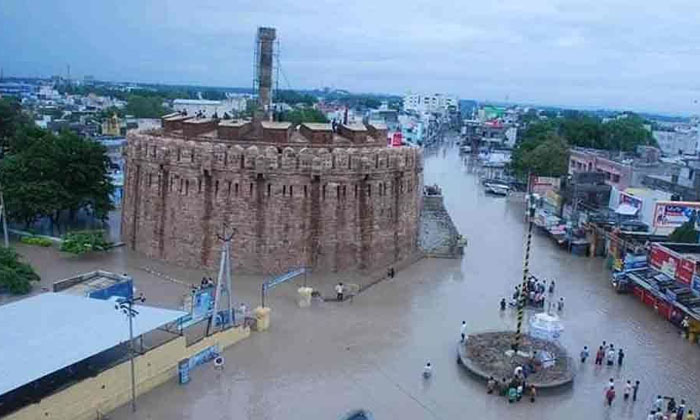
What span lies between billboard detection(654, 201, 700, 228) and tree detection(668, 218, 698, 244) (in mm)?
2253

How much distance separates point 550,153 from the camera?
61750 millimetres

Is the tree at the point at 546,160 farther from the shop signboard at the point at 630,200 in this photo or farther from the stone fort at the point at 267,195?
the stone fort at the point at 267,195

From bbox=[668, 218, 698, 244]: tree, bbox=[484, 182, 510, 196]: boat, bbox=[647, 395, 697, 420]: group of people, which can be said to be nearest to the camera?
bbox=[647, 395, 697, 420]: group of people

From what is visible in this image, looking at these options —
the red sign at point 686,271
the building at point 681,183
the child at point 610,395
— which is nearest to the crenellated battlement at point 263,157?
the red sign at point 686,271

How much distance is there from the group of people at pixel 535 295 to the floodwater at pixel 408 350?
0.61 meters

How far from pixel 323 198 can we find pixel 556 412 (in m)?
14.6

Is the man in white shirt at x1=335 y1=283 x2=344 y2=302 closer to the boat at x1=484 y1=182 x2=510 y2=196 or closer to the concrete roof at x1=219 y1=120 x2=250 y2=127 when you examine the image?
the concrete roof at x1=219 y1=120 x2=250 y2=127

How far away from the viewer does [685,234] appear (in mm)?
32594

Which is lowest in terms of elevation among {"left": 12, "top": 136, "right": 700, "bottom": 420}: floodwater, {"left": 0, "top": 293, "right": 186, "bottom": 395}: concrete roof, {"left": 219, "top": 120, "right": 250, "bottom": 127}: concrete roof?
{"left": 12, "top": 136, "right": 700, "bottom": 420}: floodwater

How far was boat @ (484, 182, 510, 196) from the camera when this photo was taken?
6194 cm

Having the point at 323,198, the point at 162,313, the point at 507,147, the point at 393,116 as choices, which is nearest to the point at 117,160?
the point at 323,198

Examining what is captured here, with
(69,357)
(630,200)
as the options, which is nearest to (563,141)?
(630,200)

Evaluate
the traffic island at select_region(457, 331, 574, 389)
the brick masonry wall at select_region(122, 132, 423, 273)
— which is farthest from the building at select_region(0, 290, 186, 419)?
the brick masonry wall at select_region(122, 132, 423, 273)

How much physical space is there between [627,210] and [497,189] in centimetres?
2422
